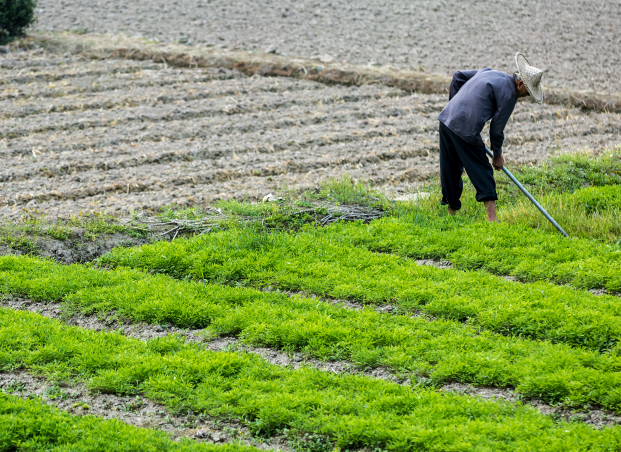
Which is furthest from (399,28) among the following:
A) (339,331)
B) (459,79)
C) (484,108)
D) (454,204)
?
(339,331)

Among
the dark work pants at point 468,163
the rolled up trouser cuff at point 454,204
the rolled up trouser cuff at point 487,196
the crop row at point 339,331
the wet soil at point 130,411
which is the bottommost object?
the wet soil at point 130,411

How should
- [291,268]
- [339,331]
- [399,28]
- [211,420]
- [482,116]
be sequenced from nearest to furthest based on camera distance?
[211,420], [339,331], [291,268], [482,116], [399,28]

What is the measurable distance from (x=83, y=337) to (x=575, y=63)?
13957 mm

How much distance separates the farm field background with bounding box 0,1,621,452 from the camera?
4.21 meters

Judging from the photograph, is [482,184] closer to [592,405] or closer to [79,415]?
[592,405]

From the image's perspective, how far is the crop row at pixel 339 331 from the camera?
449 centimetres

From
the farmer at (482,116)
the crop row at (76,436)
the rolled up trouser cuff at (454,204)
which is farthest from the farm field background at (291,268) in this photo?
the farmer at (482,116)

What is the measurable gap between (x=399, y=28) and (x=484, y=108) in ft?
40.4

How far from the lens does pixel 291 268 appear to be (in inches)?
251

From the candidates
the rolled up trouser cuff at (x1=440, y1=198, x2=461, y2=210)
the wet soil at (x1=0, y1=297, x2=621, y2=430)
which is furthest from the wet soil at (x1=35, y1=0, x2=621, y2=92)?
the wet soil at (x1=0, y1=297, x2=621, y2=430)

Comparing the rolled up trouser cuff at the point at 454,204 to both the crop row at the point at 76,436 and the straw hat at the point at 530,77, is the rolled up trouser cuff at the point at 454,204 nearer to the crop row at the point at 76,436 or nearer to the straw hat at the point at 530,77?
the straw hat at the point at 530,77

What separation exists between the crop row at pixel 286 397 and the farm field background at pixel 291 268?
0.06 ft

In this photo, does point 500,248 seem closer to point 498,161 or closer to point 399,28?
point 498,161

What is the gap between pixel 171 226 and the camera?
7520 mm
